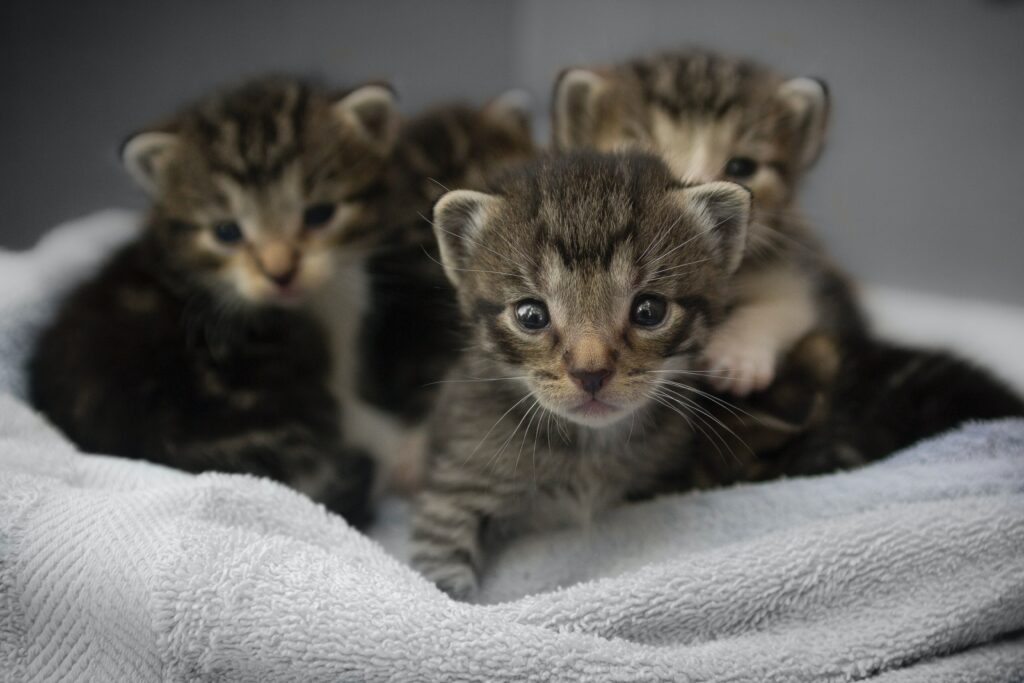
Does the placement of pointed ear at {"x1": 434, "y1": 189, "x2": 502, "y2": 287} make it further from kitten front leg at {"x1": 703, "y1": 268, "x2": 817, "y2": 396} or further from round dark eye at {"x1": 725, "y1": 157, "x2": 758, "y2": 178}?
round dark eye at {"x1": 725, "y1": 157, "x2": 758, "y2": 178}

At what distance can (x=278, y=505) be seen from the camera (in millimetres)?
1405

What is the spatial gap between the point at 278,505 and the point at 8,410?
55cm

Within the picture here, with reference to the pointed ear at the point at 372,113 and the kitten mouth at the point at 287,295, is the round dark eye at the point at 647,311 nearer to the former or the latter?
the kitten mouth at the point at 287,295

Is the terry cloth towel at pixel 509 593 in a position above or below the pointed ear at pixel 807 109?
below

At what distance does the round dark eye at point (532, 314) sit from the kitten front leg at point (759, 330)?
0.31 meters

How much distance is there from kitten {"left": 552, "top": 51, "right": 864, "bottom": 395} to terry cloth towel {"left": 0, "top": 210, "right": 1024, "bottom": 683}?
0.46 m

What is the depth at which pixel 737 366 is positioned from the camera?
1627 millimetres

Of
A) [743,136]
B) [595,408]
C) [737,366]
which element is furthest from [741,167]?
[595,408]

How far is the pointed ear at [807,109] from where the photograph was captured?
183 centimetres

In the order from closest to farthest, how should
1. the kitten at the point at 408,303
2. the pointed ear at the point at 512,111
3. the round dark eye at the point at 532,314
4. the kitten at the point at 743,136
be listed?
1. the round dark eye at the point at 532,314
2. the kitten at the point at 743,136
3. the kitten at the point at 408,303
4. the pointed ear at the point at 512,111

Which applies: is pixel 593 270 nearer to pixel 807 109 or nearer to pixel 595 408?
pixel 595 408

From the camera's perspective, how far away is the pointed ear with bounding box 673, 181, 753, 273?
4.52ft

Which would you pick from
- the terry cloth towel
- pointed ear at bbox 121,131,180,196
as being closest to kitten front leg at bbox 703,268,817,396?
the terry cloth towel

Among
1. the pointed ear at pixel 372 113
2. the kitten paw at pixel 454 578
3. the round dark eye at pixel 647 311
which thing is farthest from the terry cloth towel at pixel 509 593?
the pointed ear at pixel 372 113
